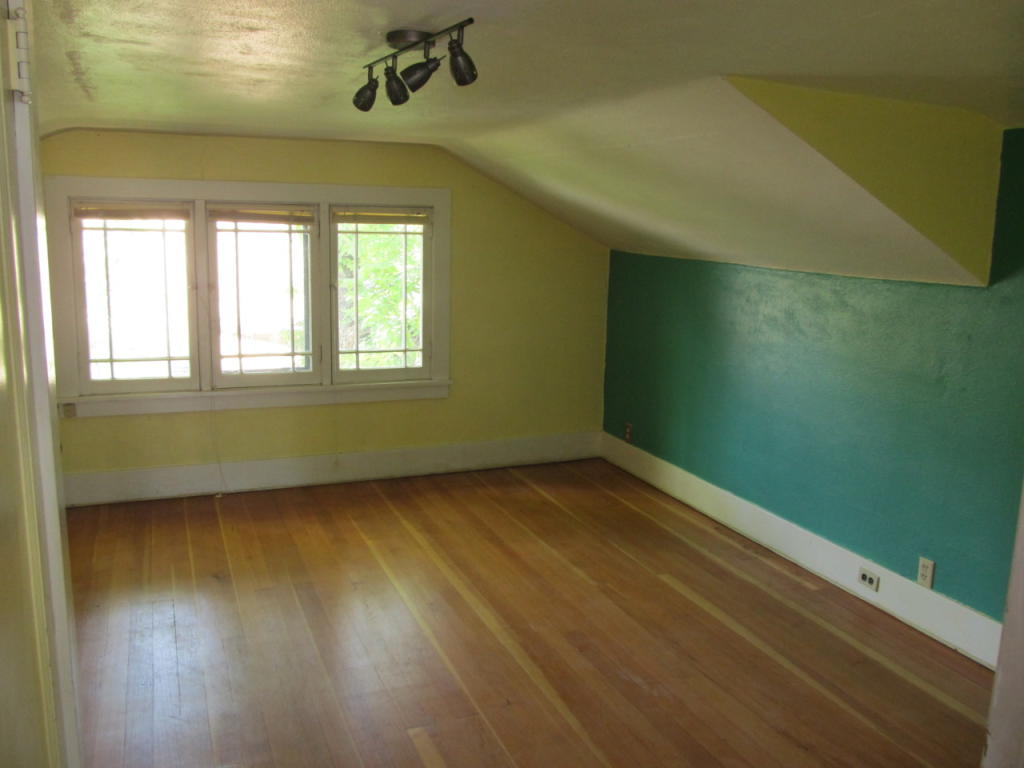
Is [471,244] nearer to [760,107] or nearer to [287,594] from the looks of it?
[287,594]

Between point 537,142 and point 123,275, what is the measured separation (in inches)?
100

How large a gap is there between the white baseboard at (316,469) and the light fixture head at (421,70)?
3.51 meters

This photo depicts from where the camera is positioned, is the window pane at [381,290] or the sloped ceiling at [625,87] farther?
the window pane at [381,290]

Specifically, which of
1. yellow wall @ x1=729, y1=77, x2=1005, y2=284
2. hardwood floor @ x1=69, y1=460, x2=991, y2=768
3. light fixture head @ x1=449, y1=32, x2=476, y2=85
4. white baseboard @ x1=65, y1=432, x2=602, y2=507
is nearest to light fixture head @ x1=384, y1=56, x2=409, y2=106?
light fixture head @ x1=449, y1=32, x2=476, y2=85

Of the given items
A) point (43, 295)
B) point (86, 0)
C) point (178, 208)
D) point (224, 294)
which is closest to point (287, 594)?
point (224, 294)

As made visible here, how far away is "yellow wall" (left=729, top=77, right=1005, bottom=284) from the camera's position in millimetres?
2941

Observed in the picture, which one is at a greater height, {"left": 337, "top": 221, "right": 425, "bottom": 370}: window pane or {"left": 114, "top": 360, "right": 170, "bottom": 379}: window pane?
{"left": 337, "top": 221, "right": 425, "bottom": 370}: window pane

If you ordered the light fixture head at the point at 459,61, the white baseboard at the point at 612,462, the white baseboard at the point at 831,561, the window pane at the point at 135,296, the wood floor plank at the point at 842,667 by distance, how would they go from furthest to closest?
the window pane at the point at 135,296 → the white baseboard at the point at 612,462 → the white baseboard at the point at 831,561 → the wood floor plank at the point at 842,667 → the light fixture head at the point at 459,61

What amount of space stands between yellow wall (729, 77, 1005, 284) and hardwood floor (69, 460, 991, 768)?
5.59 ft

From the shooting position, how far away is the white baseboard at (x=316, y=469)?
17.0ft

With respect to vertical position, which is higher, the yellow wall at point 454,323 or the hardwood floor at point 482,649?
the yellow wall at point 454,323

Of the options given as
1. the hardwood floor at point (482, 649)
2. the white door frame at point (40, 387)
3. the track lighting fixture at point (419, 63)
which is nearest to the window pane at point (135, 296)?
the hardwood floor at point (482, 649)

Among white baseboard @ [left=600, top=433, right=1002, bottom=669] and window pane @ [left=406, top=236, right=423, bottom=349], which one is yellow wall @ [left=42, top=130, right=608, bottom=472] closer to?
window pane @ [left=406, top=236, right=423, bottom=349]

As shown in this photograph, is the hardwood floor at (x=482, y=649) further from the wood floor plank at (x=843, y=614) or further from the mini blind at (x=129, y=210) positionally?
the mini blind at (x=129, y=210)
